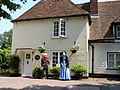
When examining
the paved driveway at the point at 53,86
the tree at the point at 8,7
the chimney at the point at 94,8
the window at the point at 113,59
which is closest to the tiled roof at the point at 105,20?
the chimney at the point at 94,8

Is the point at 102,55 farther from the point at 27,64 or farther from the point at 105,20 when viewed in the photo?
the point at 27,64

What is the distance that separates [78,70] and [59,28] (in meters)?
4.38

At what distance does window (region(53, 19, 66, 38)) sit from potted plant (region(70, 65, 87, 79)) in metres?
3.31

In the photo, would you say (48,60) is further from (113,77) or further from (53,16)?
(113,77)

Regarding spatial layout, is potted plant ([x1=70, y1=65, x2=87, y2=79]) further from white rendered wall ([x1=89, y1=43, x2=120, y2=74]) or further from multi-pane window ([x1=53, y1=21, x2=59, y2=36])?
multi-pane window ([x1=53, y1=21, x2=59, y2=36])

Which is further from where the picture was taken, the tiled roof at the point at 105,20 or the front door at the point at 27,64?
the front door at the point at 27,64

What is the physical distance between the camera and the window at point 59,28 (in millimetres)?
21781

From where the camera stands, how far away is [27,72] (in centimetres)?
2303

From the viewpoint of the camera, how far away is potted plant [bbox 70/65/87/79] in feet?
66.2

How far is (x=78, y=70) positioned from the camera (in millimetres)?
20172

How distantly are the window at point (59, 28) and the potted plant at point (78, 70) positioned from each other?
331 cm

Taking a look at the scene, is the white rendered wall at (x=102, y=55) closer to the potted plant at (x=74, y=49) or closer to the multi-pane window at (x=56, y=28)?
the potted plant at (x=74, y=49)

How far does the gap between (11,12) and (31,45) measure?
1151 centimetres

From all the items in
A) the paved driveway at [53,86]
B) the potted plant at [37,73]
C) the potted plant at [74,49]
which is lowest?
the paved driveway at [53,86]
